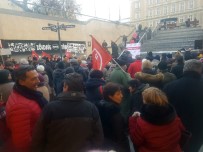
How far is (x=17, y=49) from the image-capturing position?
1655 cm

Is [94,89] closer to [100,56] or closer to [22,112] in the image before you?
[100,56]

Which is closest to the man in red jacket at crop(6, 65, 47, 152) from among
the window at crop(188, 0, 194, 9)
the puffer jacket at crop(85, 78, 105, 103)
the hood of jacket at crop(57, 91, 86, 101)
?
the hood of jacket at crop(57, 91, 86, 101)

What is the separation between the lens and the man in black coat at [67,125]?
7.96 ft

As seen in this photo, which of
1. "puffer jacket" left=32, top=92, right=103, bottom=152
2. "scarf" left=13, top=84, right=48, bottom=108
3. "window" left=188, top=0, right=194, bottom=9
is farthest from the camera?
"window" left=188, top=0, right=194, bottom=9

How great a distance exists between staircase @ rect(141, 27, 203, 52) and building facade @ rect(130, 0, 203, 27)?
39.2m

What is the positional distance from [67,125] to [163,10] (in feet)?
222

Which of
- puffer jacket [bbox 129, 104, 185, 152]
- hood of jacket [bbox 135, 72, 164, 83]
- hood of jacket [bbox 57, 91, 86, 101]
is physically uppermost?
hood of jacket [bbox 57, 91, 86, 101]

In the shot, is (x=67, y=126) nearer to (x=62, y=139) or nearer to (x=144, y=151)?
(x=62, y=139)

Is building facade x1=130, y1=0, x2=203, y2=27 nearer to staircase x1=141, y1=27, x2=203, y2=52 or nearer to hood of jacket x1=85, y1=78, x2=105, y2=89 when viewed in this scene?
staircase x1=141, y1=27, x2=203, y2=52

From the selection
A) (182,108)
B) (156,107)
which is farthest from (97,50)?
(156,107)

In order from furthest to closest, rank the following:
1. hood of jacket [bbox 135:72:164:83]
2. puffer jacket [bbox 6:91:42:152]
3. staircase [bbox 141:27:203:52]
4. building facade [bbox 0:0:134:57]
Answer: staircase [bbox 141:27:203:52], building facade [bbox 0:0:134:57], hood of jacket [bbox 135:72:164:83], puffer jacket [bbox 6:91:42:152]

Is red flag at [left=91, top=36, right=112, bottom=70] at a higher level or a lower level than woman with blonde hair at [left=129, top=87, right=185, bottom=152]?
higher

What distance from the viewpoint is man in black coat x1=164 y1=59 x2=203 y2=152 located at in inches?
145

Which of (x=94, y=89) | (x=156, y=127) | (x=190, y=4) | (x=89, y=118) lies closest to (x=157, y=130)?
(x=156, y=127)
